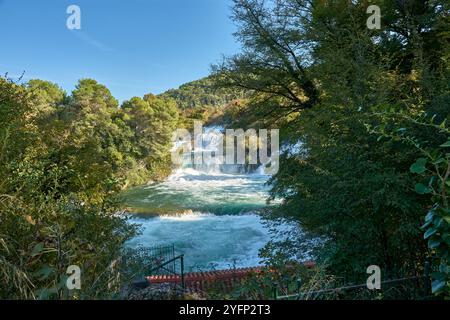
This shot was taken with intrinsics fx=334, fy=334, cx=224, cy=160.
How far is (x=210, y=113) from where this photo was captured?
5266cm

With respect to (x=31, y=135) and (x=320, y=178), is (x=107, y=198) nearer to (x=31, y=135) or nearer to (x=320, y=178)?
(x=31, y=135)

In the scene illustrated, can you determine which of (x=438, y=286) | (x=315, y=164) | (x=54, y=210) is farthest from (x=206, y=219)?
(x=438, y=286)

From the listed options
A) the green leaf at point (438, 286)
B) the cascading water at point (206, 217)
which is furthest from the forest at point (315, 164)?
the cascading water at point (206, 217)

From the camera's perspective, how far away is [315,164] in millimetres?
5457

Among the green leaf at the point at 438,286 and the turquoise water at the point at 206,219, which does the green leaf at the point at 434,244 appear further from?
the turquoise water at the point at 206,219

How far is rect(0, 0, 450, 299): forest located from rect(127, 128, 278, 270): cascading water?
479 cm

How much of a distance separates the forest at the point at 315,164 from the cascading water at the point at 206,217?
15.7 ft

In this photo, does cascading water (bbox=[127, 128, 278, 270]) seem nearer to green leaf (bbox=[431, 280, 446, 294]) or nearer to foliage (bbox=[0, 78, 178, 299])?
foliage (bbox=[0, 78, 178, 299])

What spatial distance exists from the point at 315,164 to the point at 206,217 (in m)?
15.5

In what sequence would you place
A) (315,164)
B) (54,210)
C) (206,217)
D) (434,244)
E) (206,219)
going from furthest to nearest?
(206,217) < (206,219) < (315,164) < (54,210) < (434,244)

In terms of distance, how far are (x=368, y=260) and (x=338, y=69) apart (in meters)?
3.28

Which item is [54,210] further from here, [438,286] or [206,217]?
[206,217]

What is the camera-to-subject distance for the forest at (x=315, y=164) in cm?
279
